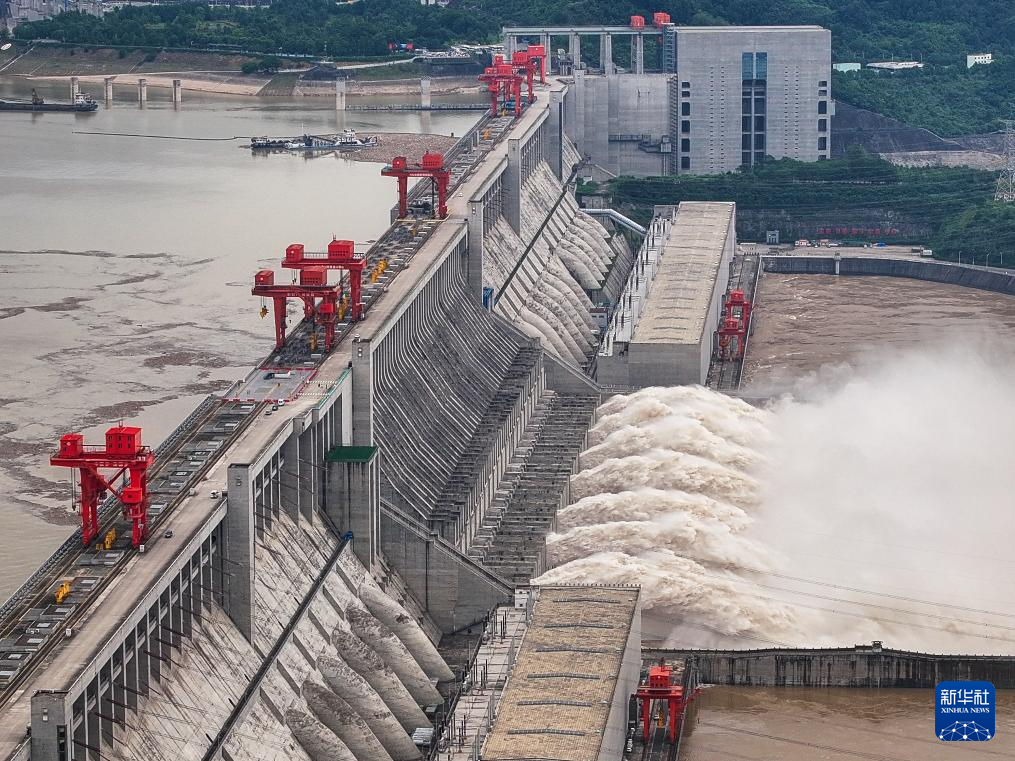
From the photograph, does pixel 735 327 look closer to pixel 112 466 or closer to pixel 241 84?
pixel 112 466

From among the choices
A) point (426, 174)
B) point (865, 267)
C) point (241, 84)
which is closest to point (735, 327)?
point (426, 174)

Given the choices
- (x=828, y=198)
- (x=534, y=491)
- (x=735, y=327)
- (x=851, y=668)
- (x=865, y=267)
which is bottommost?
(x=851, y=668)

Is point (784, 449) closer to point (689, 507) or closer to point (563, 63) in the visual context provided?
point (689, 507)

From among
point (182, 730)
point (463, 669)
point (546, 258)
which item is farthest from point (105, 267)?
point (182, 730)

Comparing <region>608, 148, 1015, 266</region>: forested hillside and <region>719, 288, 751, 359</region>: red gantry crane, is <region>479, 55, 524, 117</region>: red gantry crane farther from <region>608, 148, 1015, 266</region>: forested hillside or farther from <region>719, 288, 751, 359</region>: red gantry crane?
<region>719, 288, 751, 359</region>: red gantry crane

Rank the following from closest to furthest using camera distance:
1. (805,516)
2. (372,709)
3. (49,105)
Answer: (372,709) < (805,516) < (49,105)

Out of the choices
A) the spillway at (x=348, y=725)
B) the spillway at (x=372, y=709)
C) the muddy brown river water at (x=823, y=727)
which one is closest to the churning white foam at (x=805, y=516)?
the muddy brown river water at (x=823, y=727)

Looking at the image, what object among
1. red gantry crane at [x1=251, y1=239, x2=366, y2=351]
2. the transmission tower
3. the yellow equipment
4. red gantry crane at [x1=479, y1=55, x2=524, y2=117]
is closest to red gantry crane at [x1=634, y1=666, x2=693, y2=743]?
the yellow equipment
